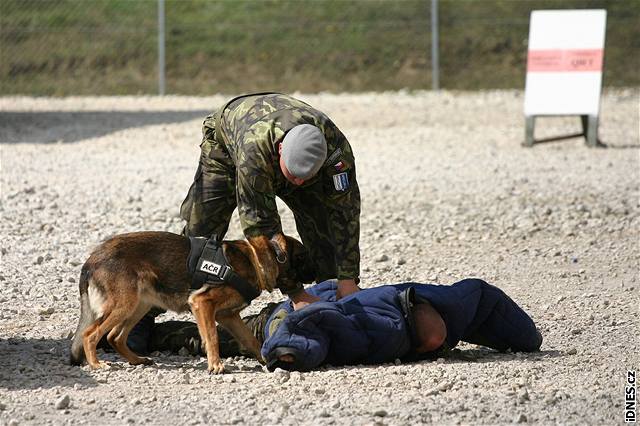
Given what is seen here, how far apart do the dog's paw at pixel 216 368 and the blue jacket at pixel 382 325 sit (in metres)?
0.26

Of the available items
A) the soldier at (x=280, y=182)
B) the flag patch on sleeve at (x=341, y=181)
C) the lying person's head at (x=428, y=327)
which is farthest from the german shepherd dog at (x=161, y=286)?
the lying person's head at (x=428, y=327)

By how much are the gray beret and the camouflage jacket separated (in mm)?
167

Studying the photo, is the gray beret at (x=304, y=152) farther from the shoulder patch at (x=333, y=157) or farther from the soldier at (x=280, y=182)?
the shoulder patch at (x=333, y=157)

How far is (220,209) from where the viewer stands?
6.56 meters

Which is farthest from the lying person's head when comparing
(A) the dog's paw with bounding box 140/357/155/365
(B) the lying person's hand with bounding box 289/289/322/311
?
(A) the dog's paw with bounding box 140/357/155/365

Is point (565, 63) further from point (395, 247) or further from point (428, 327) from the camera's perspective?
point (428, 327)

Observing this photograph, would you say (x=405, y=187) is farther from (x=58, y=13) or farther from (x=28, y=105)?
→ (x=58, y=13)

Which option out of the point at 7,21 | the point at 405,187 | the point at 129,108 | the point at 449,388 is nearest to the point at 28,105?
the point at 129,108

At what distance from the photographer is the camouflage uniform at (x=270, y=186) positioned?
227 inches

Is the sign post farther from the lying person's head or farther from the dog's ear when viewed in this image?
the dog's ear

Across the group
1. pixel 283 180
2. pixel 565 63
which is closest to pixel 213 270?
pixel 283 180

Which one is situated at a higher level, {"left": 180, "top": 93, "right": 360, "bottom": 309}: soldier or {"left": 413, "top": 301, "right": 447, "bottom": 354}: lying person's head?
{"left": 180, "top": 93, "right": 360, "bottom": 309}: soldier

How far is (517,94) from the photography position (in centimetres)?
1995

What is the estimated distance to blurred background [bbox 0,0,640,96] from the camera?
21297mm
